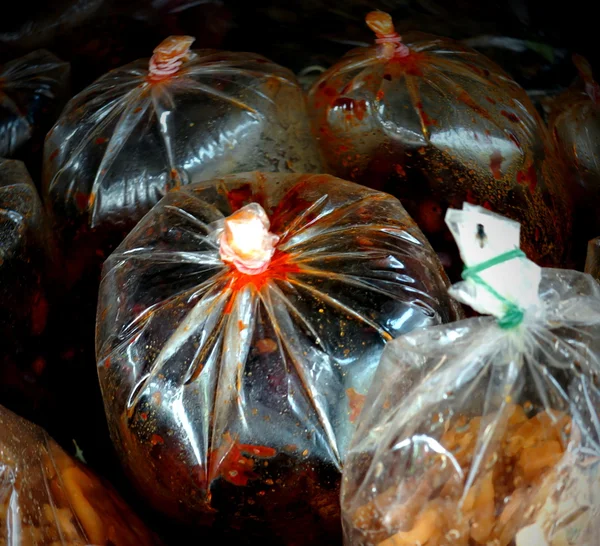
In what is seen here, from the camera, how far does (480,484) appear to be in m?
0.56

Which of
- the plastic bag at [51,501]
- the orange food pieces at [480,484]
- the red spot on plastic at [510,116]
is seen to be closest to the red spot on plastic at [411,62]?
the red spot on plastic at [510,116]

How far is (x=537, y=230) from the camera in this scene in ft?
3.12

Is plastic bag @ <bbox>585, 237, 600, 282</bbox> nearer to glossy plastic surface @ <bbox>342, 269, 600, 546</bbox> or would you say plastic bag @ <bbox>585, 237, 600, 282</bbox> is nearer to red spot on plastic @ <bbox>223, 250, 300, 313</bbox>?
glossy plastic surface @ <bbox>342, 269, 600, 546</bbox>

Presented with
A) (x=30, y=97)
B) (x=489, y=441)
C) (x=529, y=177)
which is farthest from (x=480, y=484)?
(x=30, y=97)

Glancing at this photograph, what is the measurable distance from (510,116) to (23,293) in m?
0.70

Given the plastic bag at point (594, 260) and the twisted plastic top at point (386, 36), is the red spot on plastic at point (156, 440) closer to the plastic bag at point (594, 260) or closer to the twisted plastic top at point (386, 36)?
the plastic bag at point (594, 260)

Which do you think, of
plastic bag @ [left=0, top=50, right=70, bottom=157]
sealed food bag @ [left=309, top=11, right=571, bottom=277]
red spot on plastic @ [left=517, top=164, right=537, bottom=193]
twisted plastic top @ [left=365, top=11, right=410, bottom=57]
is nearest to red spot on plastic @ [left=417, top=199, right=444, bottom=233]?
sealed food bag @ [left=309, top=11, right=571, bottom=277]

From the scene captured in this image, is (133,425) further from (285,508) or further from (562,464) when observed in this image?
(562,464)

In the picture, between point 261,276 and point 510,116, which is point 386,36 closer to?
point 510,116

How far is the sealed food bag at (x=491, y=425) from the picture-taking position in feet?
1.82

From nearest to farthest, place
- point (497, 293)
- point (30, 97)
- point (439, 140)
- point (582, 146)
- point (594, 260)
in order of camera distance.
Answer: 1. point (497, 293)
2. point (594, 260)
3. point (439, 140)
4. point (582, 146)
5. point (30, 97)

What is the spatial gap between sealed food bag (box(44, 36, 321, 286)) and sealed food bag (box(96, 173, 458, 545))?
186mm

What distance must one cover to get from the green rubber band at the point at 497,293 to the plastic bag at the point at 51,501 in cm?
46

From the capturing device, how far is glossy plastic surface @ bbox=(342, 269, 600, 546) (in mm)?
557
